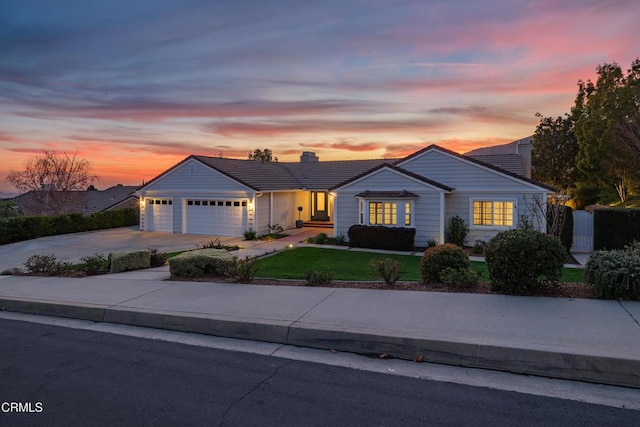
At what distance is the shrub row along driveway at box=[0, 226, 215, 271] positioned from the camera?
62.9 ft

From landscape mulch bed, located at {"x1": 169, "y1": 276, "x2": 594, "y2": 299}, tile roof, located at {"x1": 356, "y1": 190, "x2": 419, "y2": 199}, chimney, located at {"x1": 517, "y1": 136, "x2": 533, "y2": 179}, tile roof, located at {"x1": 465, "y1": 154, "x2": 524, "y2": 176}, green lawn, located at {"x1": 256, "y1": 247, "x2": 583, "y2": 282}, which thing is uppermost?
chimney, located at {"x1": 517, "y1": 136, "x2": 533, "y2": 179}

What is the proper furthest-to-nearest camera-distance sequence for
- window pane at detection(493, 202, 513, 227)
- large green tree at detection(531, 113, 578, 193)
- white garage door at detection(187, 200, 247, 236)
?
large green tree at detection(531, 113, 578, 193) → white garage door at detection(187, 200, 247, 236) → window pane at detection(493, 202, 513, 227)

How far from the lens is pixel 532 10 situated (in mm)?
12641

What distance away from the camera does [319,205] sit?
103 ft

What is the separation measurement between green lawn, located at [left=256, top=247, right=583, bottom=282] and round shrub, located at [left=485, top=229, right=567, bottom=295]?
3.42m

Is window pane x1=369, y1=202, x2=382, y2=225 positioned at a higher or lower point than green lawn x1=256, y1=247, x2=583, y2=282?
higher

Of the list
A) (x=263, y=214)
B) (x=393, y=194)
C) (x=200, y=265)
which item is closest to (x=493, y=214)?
(x=393, y=194)

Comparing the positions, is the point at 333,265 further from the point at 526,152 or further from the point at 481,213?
the point at 526,152

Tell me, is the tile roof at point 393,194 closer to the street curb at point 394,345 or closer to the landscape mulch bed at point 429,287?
the landscape mulch bed at point 429,287

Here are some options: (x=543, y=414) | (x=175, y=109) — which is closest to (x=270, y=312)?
(x=543, y=414)

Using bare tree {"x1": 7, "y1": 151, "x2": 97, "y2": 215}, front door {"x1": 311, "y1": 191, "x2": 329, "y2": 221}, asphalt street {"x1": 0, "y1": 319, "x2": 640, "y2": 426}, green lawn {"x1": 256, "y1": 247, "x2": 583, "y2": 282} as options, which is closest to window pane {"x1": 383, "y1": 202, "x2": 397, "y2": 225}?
green lawn {"x1": 256, "y1": 247, "x2": 583, "y2": 282}

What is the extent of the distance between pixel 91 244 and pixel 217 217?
22.5ft

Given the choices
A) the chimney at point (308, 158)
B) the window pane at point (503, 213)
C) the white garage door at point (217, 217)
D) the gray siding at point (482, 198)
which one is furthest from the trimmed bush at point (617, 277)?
the chimney at point (308, 158)

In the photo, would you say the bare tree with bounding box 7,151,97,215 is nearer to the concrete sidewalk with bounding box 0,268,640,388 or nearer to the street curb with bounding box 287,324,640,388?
the concrete sidewalk with bounding box 0,268,640,388
